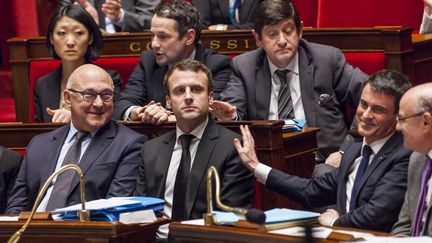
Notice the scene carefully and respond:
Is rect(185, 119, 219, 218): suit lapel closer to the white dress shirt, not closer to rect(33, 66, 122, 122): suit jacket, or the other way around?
the white dress shirt

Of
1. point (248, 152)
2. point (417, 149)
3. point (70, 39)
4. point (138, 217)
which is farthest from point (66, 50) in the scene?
point (417, 149)

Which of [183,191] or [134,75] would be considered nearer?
[183,191]

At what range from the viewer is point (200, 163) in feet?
11.3

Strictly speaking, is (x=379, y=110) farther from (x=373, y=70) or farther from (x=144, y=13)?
(x=144, y=13)

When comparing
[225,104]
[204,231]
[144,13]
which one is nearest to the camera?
[204,231]

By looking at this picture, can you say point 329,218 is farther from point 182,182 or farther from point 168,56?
point 168,56

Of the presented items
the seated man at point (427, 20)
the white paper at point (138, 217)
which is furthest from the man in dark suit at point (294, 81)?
the white paper at point (138, 217)

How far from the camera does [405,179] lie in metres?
3.03

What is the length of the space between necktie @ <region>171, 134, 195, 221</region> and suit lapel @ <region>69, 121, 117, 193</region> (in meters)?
0.28

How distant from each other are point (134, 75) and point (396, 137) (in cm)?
143

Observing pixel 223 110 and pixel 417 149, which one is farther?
pixel 223 110

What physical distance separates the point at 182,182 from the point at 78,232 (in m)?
0.50

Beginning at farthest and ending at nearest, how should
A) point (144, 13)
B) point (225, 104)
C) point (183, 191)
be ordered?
point (144, 13) < point (225, 104) < point (183, 191)

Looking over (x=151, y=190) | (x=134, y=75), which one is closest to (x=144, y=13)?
(x=134, y=75)
